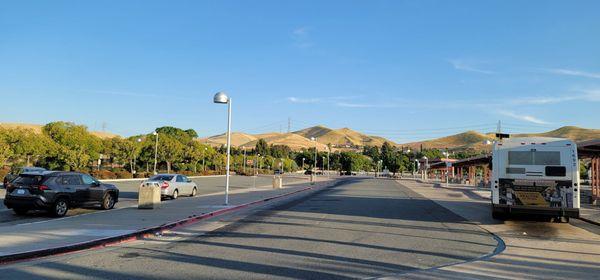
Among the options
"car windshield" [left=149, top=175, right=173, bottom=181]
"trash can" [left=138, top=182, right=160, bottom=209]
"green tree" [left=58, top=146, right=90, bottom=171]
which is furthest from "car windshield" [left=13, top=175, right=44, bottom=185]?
"green tree" [left=58, top=146, right=90, bottom=171]

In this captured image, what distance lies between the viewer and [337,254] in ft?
32.6

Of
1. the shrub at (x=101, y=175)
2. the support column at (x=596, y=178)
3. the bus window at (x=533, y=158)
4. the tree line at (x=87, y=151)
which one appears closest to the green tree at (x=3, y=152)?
the tree line at (x=87, y=151)

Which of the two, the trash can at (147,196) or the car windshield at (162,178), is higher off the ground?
the car windshield at (162,178)

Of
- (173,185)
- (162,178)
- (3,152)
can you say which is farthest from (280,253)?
(3,152)

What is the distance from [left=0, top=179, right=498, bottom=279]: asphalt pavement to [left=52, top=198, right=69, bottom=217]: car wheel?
532 cm

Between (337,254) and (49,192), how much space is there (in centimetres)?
1108

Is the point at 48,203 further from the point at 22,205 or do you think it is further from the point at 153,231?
the point at 153,231

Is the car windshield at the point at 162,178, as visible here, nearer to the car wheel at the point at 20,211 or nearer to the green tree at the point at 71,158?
the car wheel at the point at 20,211

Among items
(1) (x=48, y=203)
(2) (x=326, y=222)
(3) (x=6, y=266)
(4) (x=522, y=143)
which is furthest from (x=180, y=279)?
(4) (x=522, y=143)

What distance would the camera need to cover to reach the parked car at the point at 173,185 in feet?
85.0

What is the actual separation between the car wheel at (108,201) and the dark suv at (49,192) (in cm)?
60

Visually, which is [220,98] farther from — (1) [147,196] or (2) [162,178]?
(2) [162,178]

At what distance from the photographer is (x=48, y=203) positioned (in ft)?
52.5

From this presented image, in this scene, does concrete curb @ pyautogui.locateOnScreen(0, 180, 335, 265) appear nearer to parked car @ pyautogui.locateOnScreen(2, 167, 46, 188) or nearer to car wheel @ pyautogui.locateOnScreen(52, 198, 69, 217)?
car wheel @ pyautogui.locateOnScreen(52, 198, 69, 217)
